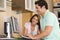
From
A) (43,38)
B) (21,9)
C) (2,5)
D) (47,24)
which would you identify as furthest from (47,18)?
(21,9)

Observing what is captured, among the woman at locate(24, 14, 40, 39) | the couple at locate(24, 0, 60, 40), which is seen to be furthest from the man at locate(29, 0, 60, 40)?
the woman at locate(24, 14, 40, 39)

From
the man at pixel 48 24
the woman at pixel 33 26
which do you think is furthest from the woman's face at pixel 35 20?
the man at pixel 48 24

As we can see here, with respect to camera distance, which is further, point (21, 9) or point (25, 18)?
point (25, 18)

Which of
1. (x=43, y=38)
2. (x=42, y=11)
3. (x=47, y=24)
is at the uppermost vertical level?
(x=42, y=11)

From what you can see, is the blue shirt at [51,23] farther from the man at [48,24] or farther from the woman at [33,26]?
the woman at [33,26]

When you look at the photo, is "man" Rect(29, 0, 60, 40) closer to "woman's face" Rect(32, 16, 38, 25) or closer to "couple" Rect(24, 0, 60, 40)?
"couple" Rect(24, 0, 60, 40)

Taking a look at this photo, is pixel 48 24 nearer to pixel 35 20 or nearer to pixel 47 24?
pixel 47 24

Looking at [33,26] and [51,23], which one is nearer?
[51,23]

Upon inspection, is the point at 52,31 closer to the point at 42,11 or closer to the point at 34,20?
the point at 42,11

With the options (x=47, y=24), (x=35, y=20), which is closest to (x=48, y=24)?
(x=47, y=24)

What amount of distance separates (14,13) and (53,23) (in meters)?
1.24

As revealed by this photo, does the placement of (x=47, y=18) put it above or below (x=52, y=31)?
above

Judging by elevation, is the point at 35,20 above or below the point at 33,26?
above

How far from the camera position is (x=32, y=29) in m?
3.34
